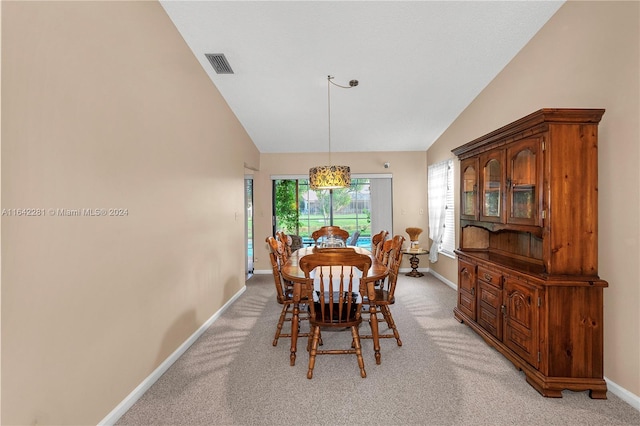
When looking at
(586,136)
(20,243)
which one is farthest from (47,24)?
(586,136)

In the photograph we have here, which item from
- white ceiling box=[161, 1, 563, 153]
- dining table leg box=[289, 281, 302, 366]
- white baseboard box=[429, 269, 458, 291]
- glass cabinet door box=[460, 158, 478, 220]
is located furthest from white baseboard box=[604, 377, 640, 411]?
white ceiling box=[161, 1, 563, 153]

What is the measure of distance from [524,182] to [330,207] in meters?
4.37

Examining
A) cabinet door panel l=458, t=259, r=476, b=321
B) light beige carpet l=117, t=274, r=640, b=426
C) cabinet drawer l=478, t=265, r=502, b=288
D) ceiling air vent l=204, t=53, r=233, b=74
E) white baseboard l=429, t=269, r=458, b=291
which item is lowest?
light beige carpet l=117, t=274, r=640, b=426

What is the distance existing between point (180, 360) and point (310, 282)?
56.7 inches

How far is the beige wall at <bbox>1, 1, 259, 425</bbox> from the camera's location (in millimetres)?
1422

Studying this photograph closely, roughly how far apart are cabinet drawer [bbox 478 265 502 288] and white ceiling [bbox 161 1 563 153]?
7.28 feet

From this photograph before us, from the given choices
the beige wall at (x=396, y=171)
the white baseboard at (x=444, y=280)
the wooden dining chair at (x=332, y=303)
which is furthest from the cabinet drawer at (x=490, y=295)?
the beige wall at (x=396, y=171)

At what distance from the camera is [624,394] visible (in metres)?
2.11

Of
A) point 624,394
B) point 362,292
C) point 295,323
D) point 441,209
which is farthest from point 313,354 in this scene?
point 441,209

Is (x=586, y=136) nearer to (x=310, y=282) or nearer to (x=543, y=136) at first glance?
(x=543, y=136)

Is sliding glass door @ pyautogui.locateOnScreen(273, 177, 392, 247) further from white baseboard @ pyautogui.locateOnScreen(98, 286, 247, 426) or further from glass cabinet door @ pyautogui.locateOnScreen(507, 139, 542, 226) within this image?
glass cabinet door @ pyautogui.locateOnScreen(507, 139, 542, 226)

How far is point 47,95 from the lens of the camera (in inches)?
61.2

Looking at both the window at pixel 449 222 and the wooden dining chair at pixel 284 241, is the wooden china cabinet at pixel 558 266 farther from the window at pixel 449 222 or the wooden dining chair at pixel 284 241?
the wooden dining chair at pixel 284 241

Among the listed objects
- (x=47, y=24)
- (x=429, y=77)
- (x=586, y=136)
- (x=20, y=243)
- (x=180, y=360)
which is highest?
(x=429, y=77)
